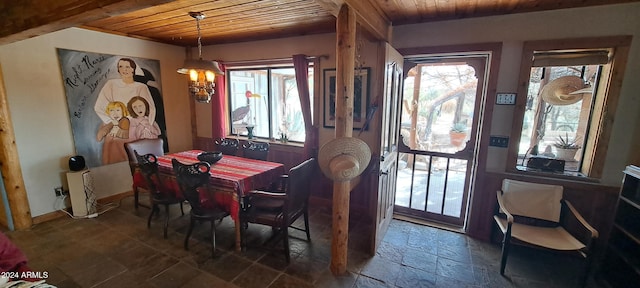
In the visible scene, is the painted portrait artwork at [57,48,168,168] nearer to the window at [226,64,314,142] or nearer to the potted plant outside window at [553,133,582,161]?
the window at [226,64,314,142]

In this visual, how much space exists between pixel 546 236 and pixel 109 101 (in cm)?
524

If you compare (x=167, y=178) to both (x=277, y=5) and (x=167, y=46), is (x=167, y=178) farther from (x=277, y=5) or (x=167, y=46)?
(x=167, y=46)

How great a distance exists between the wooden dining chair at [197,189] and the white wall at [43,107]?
1967 mm

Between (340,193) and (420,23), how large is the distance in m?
2.05

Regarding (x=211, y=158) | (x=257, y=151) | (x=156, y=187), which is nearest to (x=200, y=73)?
(x=211, y=158)

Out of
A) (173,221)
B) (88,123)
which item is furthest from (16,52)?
(173,221)

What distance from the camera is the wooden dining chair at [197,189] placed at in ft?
7.64

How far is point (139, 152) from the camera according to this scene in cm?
343

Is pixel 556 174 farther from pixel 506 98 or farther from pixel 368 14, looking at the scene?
pixel 368 14

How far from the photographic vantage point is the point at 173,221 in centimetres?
311

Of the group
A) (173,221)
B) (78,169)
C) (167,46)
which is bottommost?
(173,221)

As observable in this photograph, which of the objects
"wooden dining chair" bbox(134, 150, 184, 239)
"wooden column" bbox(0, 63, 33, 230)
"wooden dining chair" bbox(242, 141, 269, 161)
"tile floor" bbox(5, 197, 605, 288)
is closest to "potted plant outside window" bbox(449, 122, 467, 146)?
"tile floor" bbox(5, 197, 605, 288)

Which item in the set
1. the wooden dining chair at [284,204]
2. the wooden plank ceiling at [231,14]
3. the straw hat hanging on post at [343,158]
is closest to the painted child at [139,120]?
the wooden plank ceiling at [231,14]

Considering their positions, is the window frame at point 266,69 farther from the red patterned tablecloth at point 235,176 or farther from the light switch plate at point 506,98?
the light switch plate at point 506,98
